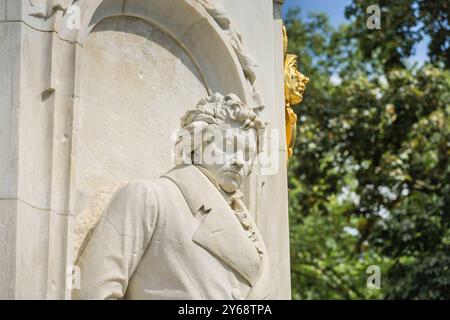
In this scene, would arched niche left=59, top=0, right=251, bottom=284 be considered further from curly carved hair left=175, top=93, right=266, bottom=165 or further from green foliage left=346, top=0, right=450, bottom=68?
green foliage left=346, top=0, right=450, bottom=68

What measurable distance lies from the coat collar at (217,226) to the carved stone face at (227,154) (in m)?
0.11

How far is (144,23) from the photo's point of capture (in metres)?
10.5

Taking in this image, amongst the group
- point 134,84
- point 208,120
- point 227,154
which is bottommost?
point 227,154

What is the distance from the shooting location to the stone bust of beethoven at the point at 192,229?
9.18m

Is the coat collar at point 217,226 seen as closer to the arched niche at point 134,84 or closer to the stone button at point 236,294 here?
the stone button at point 236,294

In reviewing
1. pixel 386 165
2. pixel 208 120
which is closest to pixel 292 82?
pixel 208 120

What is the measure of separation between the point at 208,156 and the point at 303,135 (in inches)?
616

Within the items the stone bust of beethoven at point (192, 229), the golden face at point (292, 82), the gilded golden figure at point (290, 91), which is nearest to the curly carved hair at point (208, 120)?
the stone bust of beethoven at point (192, 229)

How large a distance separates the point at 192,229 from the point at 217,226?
0.20 m

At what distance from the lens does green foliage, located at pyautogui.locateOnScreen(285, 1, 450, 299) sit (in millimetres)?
22625

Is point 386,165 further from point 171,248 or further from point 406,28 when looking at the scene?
point 171,248

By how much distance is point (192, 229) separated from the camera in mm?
9438

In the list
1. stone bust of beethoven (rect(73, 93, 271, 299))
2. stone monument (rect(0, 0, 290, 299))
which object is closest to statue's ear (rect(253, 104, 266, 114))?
stone monument (rect(0, 0, 290, 299))
